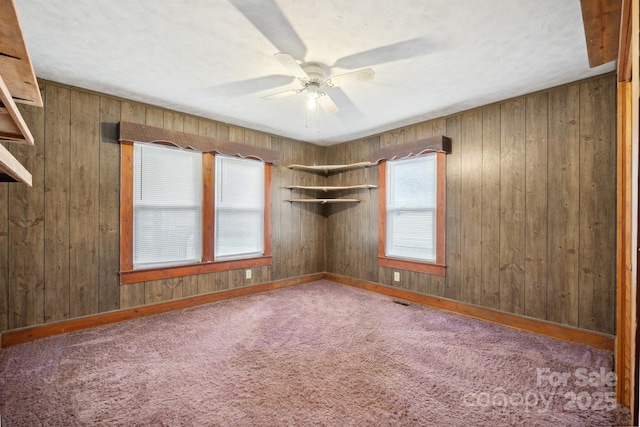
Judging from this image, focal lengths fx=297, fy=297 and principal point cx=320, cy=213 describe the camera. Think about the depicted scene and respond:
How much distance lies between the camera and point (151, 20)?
196 centimetres

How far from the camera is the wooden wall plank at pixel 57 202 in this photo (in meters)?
2.84

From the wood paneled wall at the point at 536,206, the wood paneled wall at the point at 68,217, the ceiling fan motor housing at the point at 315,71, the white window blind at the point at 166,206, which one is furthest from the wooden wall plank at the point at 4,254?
the wood paneled wall at the point at 536,206

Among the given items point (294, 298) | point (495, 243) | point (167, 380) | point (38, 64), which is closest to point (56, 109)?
point (38, 64)

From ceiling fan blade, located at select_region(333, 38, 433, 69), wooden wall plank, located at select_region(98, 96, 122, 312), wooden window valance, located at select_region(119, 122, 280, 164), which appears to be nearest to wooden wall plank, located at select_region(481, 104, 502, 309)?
ceiling fan blade, located at select_region(333, 38, 433, 69)

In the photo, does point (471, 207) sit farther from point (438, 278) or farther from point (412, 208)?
point (438, 278)

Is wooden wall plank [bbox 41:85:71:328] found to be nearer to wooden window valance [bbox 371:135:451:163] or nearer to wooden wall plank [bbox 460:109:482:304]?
wooden window valance [bbox 371:135:451:163]

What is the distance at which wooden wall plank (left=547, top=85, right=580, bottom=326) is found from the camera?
2.76m

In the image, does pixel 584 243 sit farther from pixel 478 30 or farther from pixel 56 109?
pixel 56 109

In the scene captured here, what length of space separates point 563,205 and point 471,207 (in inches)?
33.6

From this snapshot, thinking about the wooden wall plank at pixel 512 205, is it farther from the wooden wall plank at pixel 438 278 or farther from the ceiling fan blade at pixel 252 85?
the ceiling fan blade at pixel 252 85

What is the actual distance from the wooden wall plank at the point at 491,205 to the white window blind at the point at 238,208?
297 cm

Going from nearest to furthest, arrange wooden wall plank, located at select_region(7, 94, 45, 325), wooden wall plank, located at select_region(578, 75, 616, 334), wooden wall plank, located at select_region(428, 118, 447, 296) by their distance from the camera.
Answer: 1. wooden wall plank, located at select_region(578, 75, 616, 334)
2. wooden wall plank, located at select_region(7, 94, 45, 325)
3. wooden wall plank, located at select_region(428, 118, 447, 296)

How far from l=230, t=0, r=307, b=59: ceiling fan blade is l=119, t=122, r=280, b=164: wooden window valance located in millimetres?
1947

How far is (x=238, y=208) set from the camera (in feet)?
13.9
